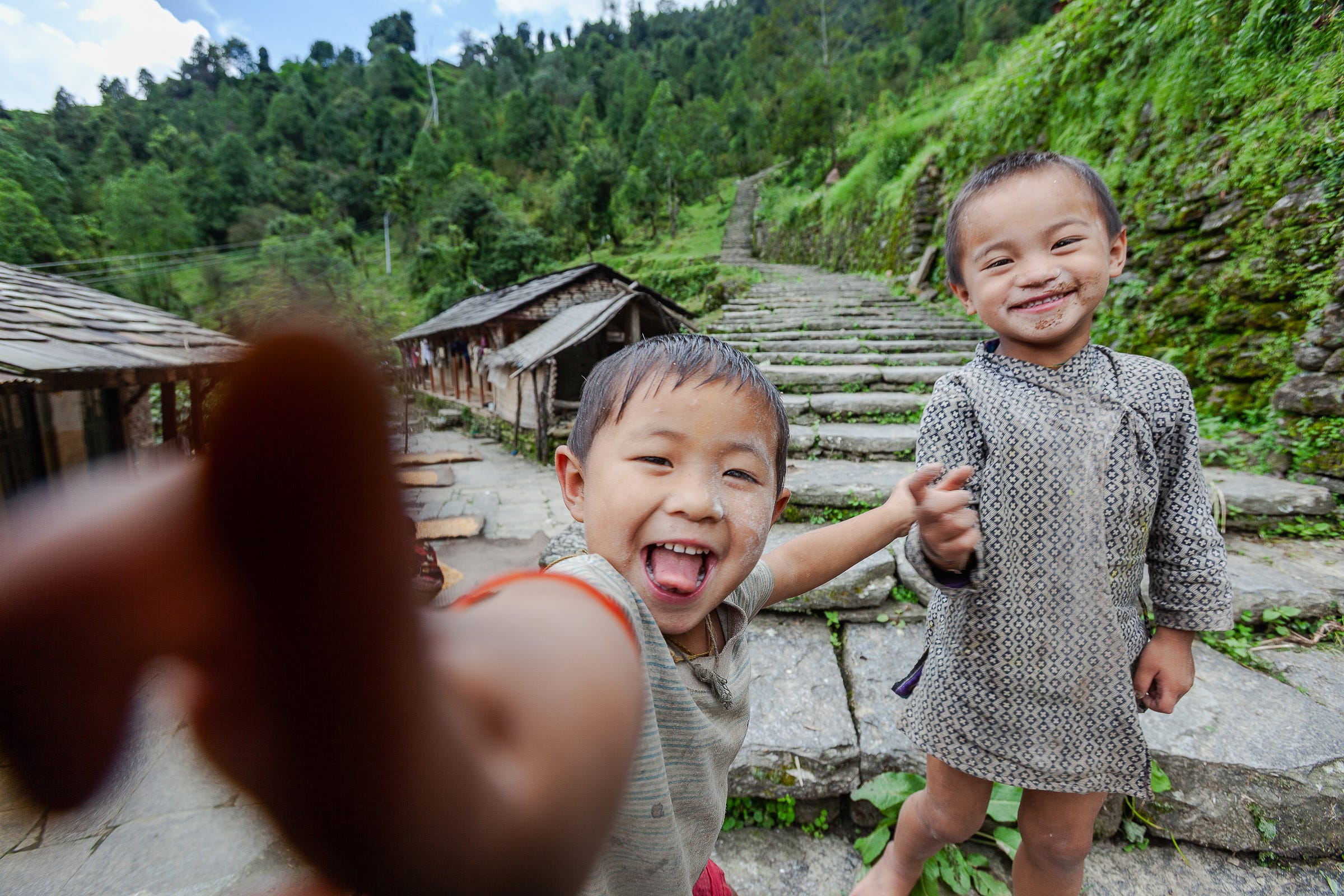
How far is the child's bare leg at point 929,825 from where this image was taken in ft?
4.40

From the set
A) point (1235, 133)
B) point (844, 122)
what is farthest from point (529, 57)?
point (1235, 133)

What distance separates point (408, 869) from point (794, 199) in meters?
24.0

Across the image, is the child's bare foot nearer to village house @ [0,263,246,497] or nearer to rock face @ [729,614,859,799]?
rock face @ [729,614,859,799]

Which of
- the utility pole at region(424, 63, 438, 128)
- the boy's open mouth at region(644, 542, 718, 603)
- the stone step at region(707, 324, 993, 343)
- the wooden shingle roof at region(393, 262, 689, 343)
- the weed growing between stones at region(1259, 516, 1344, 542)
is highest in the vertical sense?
the utility pole at region(424, 63, 438, 128)

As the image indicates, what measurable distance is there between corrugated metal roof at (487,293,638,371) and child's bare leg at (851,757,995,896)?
8.45 m

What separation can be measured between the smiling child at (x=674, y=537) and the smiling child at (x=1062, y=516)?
0.50 metres

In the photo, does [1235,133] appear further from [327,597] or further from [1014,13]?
[1014,13]

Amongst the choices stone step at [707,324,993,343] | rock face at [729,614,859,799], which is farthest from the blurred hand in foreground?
stone step at [707,324,993,343]

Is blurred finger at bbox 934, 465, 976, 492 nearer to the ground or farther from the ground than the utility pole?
nearer to the ground

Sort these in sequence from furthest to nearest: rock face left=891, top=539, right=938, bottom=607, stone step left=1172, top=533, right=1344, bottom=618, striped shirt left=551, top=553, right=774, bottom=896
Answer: rock face left=891, top=539, right=938, bottom=607, stone step left=1172, top=533, right=1344, bottom=618, striped shirt left=551, top=553, right=774, bottom=896

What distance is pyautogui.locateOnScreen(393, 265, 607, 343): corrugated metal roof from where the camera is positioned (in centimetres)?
1259

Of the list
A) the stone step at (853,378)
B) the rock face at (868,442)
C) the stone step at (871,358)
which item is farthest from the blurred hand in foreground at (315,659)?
the stone step at (871,358)

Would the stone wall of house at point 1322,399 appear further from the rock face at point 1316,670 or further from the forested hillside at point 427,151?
the forested hillside at point 427,151

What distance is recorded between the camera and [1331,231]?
9.74 ft
